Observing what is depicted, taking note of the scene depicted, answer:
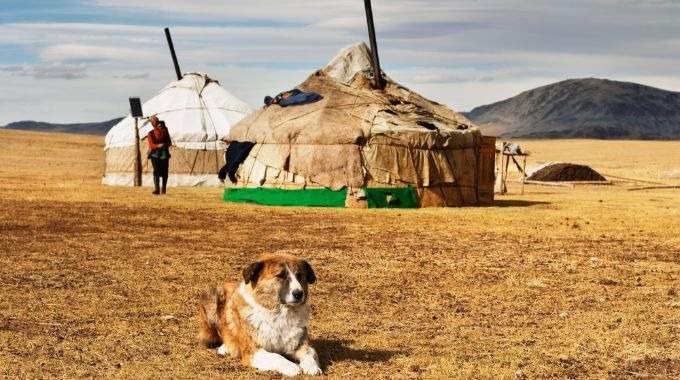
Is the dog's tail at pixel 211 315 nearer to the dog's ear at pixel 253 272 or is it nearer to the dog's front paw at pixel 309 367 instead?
the dog's ear at pixel 253 272

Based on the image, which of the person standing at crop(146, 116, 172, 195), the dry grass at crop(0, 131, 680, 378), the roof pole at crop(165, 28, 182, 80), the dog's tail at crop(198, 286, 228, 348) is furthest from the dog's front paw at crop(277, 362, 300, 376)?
the roof pole at crop(165, 28, 182, 80)

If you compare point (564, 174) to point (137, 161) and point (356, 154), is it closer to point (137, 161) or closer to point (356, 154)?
point (137, 161)

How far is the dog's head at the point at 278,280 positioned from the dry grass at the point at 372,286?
620mm

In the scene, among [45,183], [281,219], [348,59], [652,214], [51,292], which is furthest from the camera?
[45,183]

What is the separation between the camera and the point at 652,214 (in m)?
24.2

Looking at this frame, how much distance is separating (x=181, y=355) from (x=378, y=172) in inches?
685

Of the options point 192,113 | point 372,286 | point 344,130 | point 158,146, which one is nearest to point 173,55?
point 192,113

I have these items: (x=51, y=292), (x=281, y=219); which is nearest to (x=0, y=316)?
(x=51, y=292)

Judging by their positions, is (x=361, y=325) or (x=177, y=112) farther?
(x=177, y=112)

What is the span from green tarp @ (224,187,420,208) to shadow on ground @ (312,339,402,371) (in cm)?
1653

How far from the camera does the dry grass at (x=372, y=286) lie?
830cm

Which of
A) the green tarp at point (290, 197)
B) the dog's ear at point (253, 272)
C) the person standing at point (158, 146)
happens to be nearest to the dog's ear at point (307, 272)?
the dog's ear at point (253, 272)

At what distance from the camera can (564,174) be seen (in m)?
40.6

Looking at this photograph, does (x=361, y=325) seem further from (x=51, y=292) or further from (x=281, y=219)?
(x=281, y=219)
